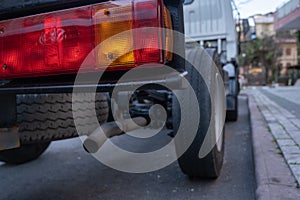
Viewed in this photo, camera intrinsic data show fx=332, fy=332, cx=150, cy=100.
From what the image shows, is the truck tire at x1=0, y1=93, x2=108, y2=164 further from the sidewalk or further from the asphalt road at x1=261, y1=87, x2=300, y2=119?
the asphalt road at x1=261, y1=87, x2=300, y2=119

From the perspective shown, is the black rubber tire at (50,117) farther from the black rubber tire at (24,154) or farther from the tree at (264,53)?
the tree at (264,53)

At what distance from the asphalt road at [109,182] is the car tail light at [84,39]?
1.41 m

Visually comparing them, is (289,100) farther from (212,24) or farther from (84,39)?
Answer: (84,39)

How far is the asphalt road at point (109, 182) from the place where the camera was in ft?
8.48

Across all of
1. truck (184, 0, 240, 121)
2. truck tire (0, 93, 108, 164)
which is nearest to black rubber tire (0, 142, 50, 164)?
truck tire (0, 93, 108, 164)

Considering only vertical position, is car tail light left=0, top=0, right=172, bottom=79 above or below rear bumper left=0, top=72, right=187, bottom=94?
above

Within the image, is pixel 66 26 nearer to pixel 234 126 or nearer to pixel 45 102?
pixel 45 102

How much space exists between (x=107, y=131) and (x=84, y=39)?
1.12 m

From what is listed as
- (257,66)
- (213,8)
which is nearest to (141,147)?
(213,8)

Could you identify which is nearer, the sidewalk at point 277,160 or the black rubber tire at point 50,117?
the black rubber tire at point 50,117

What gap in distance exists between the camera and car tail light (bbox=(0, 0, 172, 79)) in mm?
1376

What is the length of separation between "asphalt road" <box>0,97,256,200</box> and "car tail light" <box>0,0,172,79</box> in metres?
1.41

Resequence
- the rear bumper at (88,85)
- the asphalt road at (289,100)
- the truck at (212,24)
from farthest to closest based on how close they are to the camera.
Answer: the asphalt road at (289,100), the truck at (212,24), the rear bumper at (88,85)

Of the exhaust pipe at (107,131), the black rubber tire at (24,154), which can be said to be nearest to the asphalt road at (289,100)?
the exhaust pipe at (107,131)
